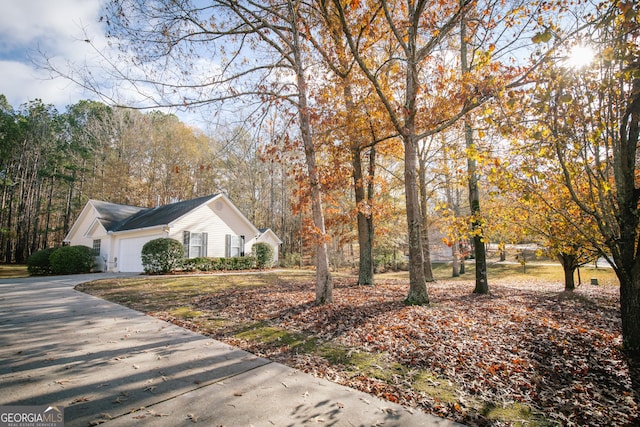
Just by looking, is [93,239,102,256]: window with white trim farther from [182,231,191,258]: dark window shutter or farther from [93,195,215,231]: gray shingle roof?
[182,231,191,258]: dark window shutter

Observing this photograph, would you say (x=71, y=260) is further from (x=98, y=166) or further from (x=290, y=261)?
(x=98, y=166)

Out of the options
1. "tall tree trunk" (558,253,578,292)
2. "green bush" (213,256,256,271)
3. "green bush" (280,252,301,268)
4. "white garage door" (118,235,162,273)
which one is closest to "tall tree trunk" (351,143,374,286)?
"tall tree trunk" (558,253,578,292)

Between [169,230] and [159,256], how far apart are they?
1847 mm

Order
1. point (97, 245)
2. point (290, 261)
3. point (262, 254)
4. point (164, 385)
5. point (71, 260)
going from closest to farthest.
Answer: point (164, 385) < point (71, 260) < point (97, 245) < point (262, 254) < point (290, 261)

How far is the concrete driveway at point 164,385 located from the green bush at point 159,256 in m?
10.5

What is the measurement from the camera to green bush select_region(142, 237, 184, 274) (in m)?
15.4

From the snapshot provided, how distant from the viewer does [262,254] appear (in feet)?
A: 70.8

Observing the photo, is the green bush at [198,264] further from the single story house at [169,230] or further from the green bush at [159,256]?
the green bush at [159,256]

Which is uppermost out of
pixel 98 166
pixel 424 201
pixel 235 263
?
pixel 98 166

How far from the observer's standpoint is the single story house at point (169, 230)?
17.6 m

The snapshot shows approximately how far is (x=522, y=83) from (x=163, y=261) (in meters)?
16.4

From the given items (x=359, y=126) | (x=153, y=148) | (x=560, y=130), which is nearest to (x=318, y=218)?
(x=359, y=126)

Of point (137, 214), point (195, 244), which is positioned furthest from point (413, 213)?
point (137, 214)

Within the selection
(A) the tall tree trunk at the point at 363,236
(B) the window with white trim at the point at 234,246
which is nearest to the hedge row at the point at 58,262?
(B) the window with white trim at the point at 234,246
